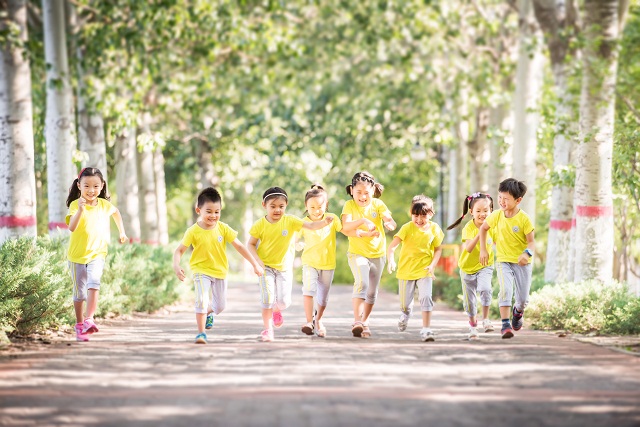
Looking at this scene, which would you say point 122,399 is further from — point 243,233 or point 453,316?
point 243,233

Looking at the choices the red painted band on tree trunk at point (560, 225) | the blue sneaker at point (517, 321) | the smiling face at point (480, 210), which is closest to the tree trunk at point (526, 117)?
the red painted band on tree trunk at point (560, 225)

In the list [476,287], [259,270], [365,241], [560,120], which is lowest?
[476,287]

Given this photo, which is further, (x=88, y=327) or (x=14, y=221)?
(x=14, y=221)

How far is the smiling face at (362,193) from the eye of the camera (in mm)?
11539

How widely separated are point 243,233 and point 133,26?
30735 millimetres

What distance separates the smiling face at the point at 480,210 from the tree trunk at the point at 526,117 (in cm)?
737

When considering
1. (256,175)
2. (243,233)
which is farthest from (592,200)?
(243,233)

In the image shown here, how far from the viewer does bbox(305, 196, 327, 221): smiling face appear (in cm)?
1127

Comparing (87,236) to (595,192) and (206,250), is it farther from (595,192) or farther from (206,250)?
(595,192)

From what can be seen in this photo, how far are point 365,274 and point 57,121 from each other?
692 cm

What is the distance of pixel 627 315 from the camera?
11.5 m

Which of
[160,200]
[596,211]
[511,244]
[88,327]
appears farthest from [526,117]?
[160,200]

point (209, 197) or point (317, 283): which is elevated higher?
point (209, 197)

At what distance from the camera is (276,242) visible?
11.1 m
